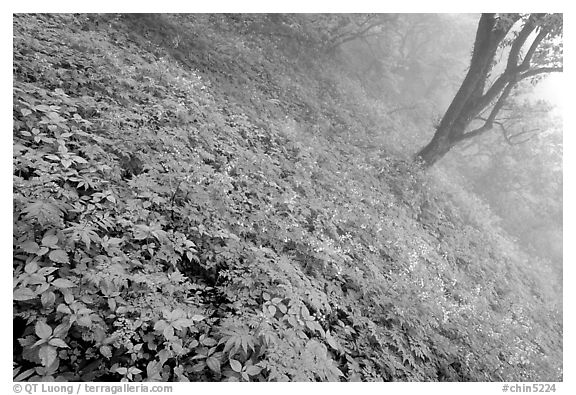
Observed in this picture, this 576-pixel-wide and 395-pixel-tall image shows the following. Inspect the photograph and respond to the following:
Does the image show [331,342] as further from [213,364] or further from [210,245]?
[210,245]

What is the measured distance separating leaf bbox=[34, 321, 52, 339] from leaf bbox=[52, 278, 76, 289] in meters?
0.34

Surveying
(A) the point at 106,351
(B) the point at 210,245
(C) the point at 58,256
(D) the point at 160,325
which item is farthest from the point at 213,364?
(C) the point at 58,256

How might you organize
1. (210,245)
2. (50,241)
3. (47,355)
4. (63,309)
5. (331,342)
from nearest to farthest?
(47,355)
(63,309)
(50,241)
(331,342)
(210,245)

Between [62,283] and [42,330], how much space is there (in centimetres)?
43

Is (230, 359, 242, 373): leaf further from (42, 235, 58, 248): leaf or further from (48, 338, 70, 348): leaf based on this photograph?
(42, 235, 58, 248): leaf

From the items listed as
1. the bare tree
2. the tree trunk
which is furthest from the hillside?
the bare tree

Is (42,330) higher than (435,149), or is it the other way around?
(435,149)

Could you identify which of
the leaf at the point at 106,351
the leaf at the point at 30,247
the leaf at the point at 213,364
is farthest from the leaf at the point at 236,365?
the leaf at the point at 30,247

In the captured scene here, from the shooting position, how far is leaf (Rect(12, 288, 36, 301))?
3282 mm

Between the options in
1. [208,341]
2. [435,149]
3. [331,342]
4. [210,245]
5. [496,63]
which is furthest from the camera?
[435,149]

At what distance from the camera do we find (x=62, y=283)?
11.2 ft
